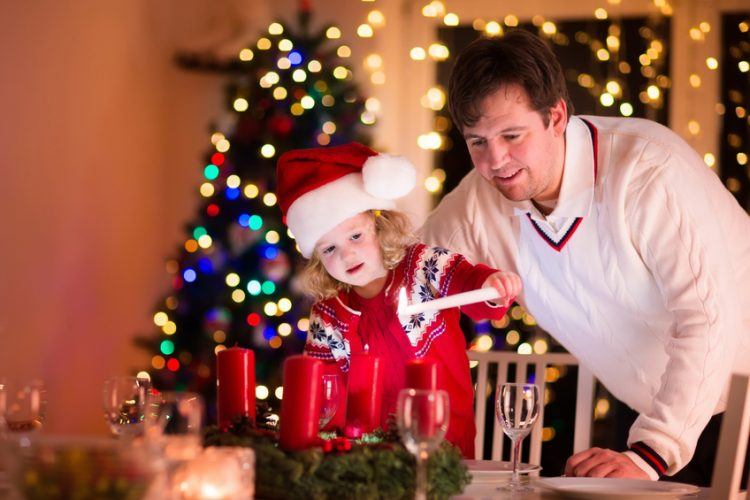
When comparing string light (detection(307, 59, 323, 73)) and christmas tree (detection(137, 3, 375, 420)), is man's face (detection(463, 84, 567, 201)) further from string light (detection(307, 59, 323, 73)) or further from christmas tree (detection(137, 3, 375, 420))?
string light (detection(307, 59, 323, 73))

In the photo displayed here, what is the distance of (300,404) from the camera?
59.3 inches

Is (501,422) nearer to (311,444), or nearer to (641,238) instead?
(311,444)

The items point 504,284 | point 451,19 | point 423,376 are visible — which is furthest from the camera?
point 451,19

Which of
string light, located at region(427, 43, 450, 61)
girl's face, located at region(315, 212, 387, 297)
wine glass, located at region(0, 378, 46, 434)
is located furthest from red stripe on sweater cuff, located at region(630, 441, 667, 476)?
string light, located at region(427, 43, 450, 61)

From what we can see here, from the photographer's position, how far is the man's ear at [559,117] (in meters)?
2.24

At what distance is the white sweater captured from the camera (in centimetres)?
201

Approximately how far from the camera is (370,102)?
15.9 ft

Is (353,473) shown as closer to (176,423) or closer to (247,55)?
(176,423)

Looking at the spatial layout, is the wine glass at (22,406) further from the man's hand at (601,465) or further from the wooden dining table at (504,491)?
the man's hand at (601,465)

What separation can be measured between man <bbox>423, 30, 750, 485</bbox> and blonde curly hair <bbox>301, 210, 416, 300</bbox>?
0.21 m

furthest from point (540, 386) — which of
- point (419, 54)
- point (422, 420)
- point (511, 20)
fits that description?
point (419, 54)

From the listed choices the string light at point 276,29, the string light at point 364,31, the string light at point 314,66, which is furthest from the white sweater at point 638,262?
the string light at point 364,31

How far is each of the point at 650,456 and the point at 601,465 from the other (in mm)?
138

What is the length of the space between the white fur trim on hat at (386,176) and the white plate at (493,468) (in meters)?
0.66
